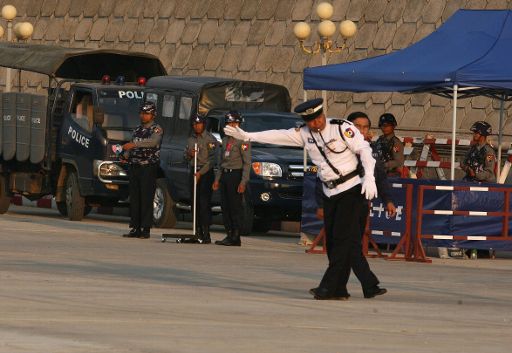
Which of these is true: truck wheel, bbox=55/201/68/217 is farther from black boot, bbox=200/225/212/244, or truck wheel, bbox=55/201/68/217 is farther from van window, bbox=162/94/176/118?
black boot, bbox=200/225/212/244

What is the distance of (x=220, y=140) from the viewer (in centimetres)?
2528

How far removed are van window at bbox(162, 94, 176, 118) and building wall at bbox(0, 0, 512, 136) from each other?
307 inches

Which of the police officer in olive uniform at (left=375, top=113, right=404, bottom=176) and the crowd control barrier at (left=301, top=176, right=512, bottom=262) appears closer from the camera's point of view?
the crowd control barrier at (left=301, top=176, right=512, bottom=262)

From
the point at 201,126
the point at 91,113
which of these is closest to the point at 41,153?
the point at 91,113

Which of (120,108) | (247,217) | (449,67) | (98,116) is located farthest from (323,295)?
(120,108)

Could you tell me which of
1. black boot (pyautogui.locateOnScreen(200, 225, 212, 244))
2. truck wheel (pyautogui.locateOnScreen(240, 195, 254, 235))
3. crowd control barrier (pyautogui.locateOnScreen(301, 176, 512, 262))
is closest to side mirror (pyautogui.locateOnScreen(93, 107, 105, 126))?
truck wheel (pyautogui.locateOnScreen(240, 195, 254, 235))

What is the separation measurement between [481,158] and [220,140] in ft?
16.2

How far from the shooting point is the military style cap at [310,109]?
14.6 metres

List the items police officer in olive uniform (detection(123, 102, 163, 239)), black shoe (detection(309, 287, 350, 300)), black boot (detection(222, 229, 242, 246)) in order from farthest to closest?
1. police officer in olive uniform (detection(123, 102, 163, 239))
2. black boot (detection(222, 229, 242, 246))
3. black shoe (detection(309, 287, 350, 300))

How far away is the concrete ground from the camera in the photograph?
11219mm

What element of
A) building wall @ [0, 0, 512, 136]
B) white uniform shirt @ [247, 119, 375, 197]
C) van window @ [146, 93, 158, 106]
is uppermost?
building wall @ [0, 0, 512, 136]

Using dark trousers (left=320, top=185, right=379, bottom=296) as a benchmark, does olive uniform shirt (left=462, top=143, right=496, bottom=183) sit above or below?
above

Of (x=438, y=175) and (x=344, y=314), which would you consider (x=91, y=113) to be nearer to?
(x=438, y=175)

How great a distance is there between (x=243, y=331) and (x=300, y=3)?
27.8m
